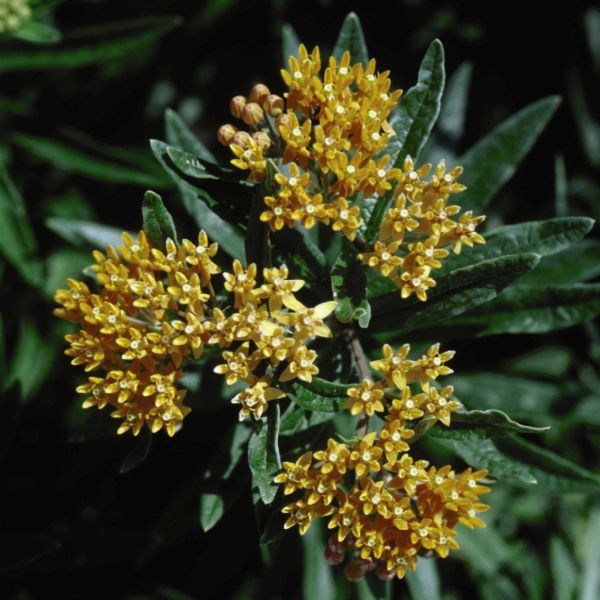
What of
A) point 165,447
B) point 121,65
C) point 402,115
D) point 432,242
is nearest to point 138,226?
point 121,65

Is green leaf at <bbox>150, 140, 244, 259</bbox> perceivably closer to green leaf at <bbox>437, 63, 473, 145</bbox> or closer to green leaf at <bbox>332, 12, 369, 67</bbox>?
green leaf at <bbox>332, 12, 369, 67</bbox>

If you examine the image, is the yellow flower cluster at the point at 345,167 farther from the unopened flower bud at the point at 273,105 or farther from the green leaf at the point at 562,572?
the green leaf at the point at 562,572

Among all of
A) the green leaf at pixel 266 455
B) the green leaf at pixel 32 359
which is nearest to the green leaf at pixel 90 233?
the green leaf at pixel 32 359

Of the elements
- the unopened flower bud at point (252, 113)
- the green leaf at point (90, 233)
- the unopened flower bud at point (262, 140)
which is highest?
the green leaf at point (90, 233)

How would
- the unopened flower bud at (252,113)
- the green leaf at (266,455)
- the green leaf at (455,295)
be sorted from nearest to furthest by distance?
the green leaf at (266,455)
the green leaf at (455,295)
the unopened flower bud at (252,113)

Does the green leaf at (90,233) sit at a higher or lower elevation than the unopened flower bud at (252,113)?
higher

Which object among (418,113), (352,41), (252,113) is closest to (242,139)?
(252,113)

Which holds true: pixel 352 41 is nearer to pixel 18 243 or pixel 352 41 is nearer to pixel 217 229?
pixel 217 229
